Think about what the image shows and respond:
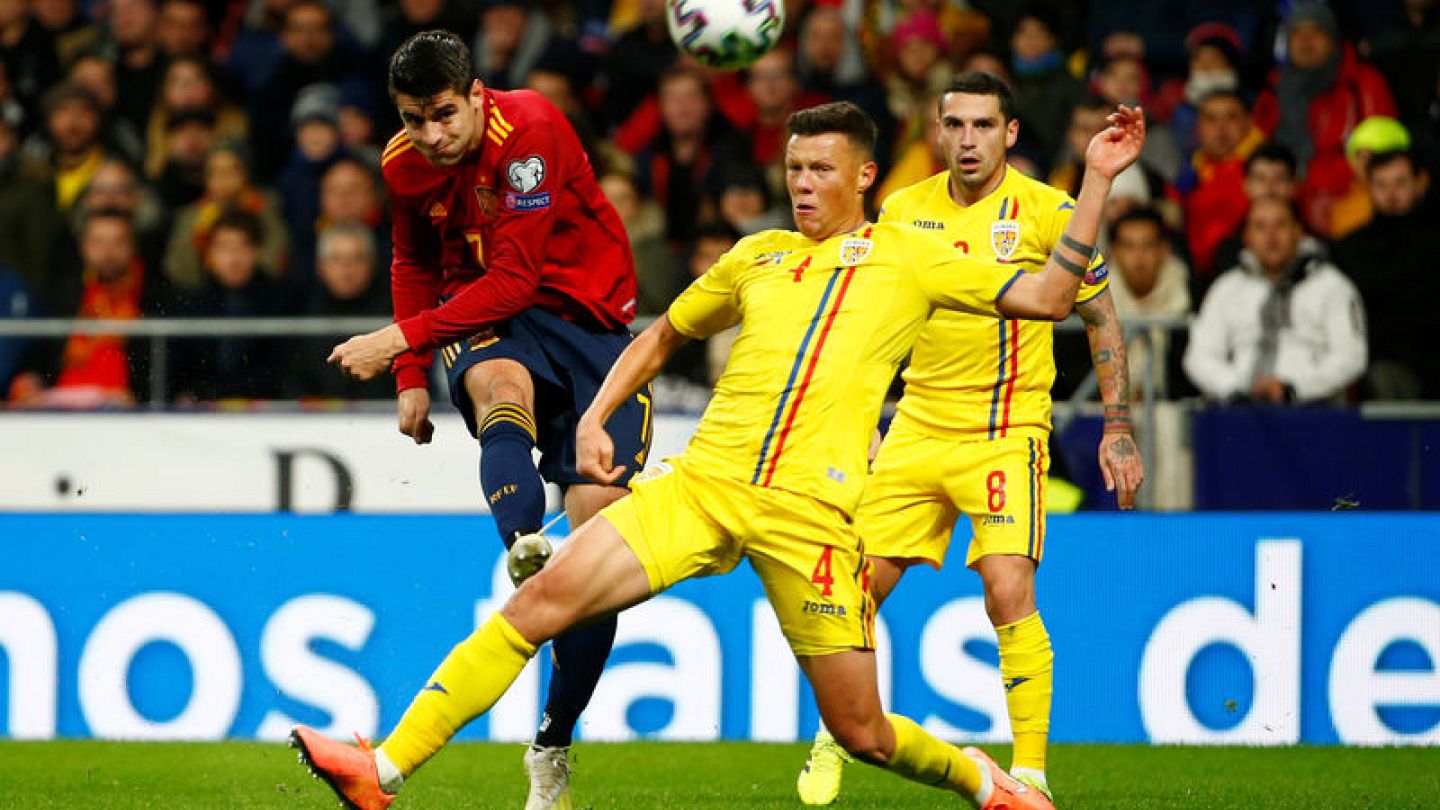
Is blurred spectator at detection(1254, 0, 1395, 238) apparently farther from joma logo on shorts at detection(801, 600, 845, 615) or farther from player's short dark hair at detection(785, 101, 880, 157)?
joma logo on shorts at detection(801, 600, 845, 615)

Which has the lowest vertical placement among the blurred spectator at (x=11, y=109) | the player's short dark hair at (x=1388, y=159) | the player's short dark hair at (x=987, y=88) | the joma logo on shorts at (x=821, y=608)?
the joma logo on shorts at (x=821, y=608)

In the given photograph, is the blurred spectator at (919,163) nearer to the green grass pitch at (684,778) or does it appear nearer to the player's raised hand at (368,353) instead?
the green grass pitch at (684,778)

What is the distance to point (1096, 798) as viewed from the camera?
7789 millimetres

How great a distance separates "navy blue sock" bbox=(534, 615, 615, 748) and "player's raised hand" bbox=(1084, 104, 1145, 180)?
220 cm

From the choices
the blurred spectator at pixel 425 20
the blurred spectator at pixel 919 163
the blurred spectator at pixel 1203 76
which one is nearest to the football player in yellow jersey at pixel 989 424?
the blurred spectator at pixel 919 163

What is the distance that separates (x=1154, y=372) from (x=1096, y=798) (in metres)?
2.71

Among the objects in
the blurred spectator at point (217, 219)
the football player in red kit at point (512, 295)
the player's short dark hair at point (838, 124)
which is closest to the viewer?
the player's short dark hair at point (838, 124)

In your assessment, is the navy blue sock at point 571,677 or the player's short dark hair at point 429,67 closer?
the player's short dark hair at point 429,67

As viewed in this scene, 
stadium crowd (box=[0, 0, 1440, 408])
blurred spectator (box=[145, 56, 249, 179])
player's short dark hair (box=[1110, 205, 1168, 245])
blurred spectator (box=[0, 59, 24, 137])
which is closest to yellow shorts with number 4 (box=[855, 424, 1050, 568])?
stadium crowd (box=[0, 0, 1440, 408])

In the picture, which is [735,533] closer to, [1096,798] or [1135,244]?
[1096,798]

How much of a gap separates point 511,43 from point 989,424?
6.64m

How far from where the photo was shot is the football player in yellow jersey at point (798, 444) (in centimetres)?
584

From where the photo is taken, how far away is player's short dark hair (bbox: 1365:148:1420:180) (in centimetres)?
1113

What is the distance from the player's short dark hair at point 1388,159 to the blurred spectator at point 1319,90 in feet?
3.27
